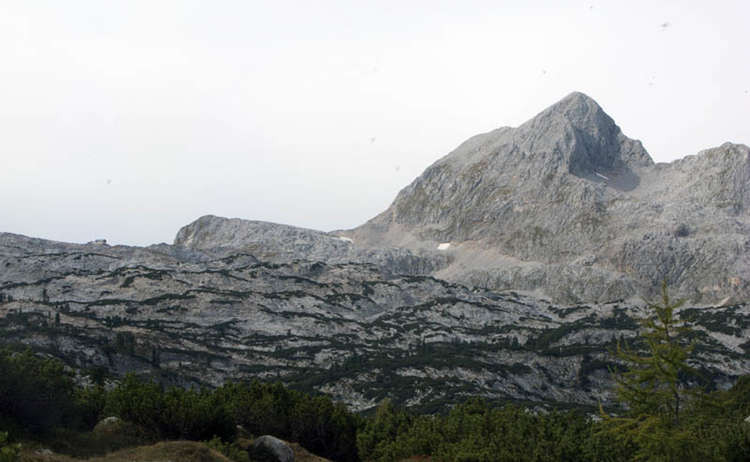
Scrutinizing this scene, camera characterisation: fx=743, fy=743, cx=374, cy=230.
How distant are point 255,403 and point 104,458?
80.0ft

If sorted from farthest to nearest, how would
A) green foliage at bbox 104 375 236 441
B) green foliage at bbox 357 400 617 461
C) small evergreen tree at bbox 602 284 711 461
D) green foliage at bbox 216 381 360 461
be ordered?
green foliage at bbox 216 381 360 461
green foliage at bbox 357 400 617 461
green foliage at bbox 104 375 236 441
small evergreen tree at bbox 602 284 711 461

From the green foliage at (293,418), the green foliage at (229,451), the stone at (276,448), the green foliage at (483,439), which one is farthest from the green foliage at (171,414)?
the green foliage at (483,439)

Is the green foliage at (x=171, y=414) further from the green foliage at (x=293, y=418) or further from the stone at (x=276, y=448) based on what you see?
the green foliage at (x=293, y=418)

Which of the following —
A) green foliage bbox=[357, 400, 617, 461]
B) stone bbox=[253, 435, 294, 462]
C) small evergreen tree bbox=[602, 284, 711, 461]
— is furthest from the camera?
green foliage bbox=[357, 400, 617, 461]

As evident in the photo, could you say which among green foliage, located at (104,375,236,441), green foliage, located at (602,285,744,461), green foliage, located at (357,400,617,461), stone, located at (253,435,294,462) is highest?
green foliage, located at (602,285,744,461)

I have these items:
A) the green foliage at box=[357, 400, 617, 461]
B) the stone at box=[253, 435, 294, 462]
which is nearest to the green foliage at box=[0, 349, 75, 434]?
the stone at box=[253, 435, 294, 462]

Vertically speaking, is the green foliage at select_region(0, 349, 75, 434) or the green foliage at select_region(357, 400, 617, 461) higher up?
the green foliage at select_region(0, 349, 75, 434)

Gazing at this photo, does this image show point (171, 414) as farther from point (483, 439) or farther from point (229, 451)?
point (483, 439)

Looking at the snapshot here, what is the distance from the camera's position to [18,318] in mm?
194500

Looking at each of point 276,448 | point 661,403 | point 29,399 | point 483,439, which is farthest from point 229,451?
point 661,403

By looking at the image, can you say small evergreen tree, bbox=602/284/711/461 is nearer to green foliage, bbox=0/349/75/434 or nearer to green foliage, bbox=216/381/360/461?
green foliage, bbox=216/381/360/461

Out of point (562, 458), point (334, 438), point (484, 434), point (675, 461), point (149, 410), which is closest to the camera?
point (675, 461)

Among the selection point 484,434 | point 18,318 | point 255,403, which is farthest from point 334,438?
point 18,318

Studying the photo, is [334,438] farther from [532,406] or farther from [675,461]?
[532,406]
